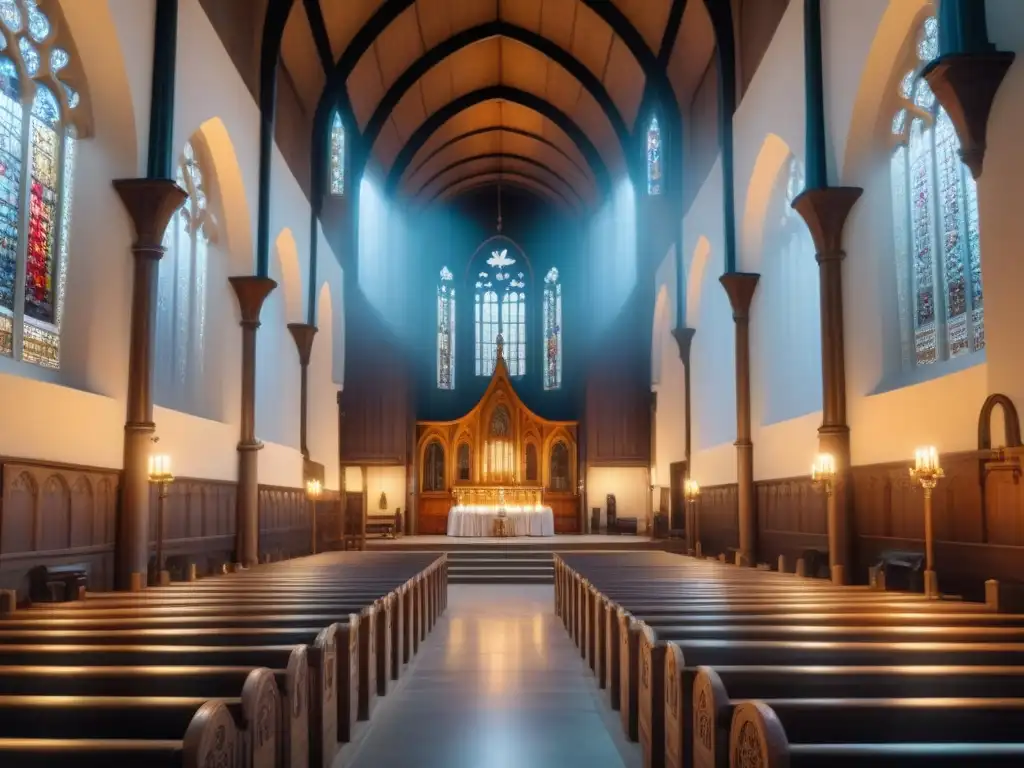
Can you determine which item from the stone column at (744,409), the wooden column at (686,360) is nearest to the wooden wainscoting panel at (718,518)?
the stone column at (744,409)

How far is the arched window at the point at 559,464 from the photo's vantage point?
90.7ft

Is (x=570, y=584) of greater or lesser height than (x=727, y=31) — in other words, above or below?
below

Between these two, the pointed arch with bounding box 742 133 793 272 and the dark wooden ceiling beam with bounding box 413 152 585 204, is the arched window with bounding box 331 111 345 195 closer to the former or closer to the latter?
the dark wooden ceiling beam with bounding box 413 152 585 204

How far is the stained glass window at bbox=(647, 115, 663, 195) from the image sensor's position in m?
20.9

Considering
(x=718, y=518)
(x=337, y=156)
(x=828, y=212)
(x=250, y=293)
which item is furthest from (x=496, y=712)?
(x=337, y=156)

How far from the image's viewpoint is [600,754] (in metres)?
5.48

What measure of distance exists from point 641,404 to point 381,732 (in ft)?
66.4

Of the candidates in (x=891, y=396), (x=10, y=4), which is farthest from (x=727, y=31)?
(x=10, y=4)

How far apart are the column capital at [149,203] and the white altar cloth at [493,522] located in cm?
1406

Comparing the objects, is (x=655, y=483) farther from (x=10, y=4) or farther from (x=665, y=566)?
(x=10, y=4)

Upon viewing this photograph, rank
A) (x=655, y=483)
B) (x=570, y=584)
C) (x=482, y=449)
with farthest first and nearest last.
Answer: (x=482, y=449) < (x=655, y=483) < (x=570, y=584)

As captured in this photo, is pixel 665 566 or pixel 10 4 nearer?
pixel 10 4

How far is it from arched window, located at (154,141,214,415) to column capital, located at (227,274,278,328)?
0.61 metres

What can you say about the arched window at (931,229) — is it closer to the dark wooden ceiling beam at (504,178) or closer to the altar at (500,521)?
the altar at (500,521)
